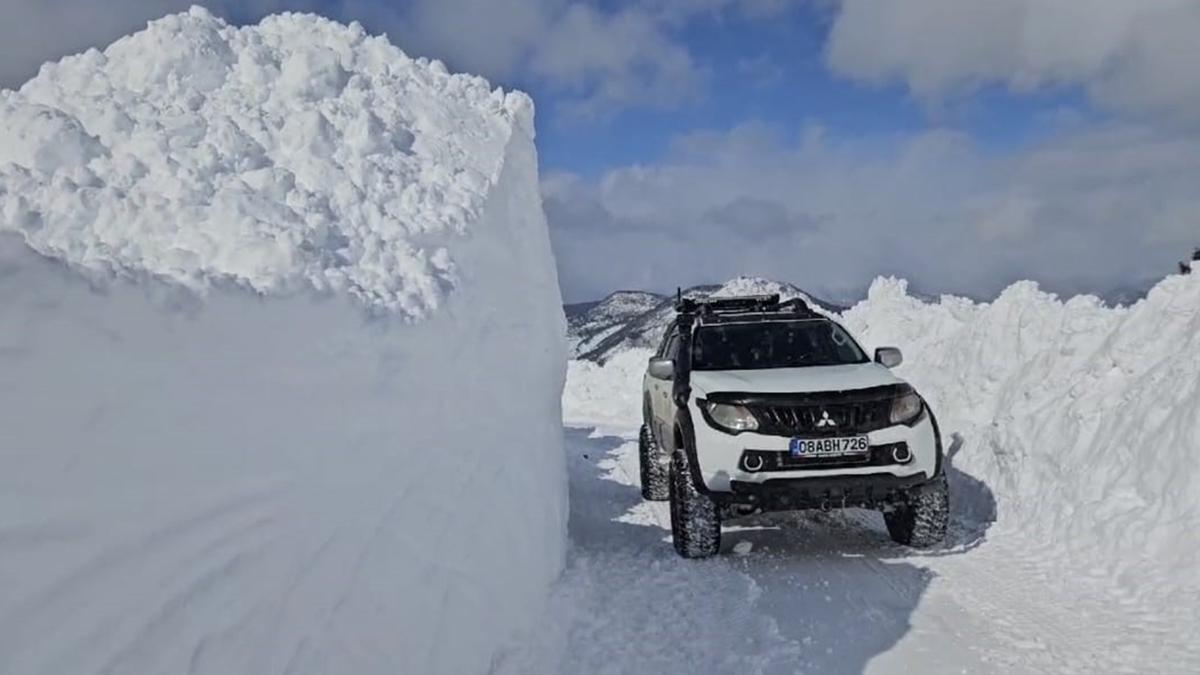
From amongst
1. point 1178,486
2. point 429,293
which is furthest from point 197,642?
point 1178,486

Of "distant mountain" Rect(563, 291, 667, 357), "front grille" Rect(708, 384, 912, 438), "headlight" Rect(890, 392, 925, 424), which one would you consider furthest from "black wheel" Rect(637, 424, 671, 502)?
"distant mountain" Rect(563, 291, 667, 357)

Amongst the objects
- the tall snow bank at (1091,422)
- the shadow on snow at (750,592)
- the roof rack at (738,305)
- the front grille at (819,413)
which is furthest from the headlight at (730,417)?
the roof rack at (738,305)

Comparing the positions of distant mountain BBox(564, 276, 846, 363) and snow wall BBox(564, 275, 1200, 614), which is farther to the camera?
distant mountain BBox(564, 276, 846, 363)

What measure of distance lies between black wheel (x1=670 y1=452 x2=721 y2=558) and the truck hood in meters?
0.70

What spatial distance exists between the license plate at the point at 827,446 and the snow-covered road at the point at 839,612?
2.68 ft

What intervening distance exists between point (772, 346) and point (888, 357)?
1000mm

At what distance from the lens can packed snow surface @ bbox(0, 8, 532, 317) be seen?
4758 millimetres

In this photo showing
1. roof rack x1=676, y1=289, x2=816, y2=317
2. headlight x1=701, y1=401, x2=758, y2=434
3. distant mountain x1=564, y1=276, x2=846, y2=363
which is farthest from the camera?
distant mountain x1=564, y1=276, x2=846, y2=363

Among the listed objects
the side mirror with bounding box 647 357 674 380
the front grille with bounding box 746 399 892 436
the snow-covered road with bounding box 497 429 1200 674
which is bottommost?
the snow-covered road with bounding box 497 429 1200 674

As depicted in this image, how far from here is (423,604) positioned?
14.6 ft

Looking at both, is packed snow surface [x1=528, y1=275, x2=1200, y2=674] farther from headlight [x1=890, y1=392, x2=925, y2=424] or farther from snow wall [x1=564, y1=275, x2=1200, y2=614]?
headlight [x1=890, y1=392, x2=925, y2=424]

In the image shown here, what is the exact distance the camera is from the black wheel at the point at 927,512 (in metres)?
7.32

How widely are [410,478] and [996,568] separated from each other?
4.36 m

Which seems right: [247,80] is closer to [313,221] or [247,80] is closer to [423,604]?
[313,221]
